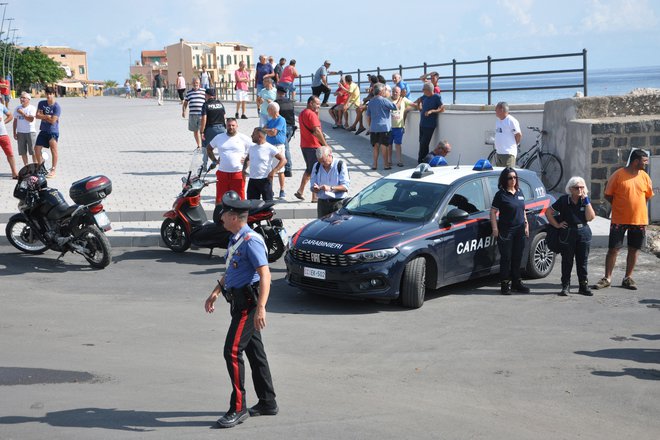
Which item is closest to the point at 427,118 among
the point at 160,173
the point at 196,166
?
the point at 160,173

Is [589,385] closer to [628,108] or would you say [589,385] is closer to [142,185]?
[628,108]

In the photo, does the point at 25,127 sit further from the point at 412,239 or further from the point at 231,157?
the point at 412,239

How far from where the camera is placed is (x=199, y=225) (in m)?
13.3

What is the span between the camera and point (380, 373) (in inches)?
316

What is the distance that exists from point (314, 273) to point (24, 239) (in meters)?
5.13

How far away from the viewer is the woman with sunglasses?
36.6 ft

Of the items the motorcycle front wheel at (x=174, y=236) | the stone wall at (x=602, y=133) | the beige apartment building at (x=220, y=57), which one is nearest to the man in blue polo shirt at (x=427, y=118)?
the stone wall at (x=602, y=133)

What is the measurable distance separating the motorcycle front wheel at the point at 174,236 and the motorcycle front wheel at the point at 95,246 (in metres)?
1.34

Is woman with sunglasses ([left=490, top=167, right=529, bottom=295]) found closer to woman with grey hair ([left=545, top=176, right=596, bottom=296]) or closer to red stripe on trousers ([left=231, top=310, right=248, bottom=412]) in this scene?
woman with grey hair ([left=545, top=176, right=596, bottom=296])

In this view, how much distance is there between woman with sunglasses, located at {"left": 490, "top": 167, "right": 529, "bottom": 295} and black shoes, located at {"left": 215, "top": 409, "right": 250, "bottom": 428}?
5492 mm

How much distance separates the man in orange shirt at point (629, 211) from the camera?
38.3ft

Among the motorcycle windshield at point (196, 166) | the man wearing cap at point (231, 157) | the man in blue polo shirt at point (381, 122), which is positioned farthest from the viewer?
the man in blue polo shirt at point (381, 122)

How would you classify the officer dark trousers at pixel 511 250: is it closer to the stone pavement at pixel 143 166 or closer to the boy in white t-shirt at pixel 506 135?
the stone pavement at pixel 143 166

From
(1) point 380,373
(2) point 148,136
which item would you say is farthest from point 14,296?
(2) point 148,136
